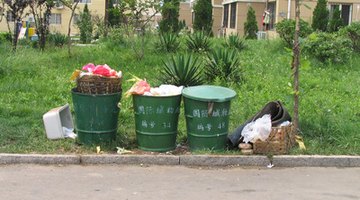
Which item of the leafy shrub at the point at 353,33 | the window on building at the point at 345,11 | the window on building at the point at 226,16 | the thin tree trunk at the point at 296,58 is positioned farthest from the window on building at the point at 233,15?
the thin tree trunk at the point at 296,58

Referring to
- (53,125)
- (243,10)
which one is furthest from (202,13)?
(53,125)

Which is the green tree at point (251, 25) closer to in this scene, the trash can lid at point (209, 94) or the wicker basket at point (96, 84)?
the trash can lid at point (209, 94)

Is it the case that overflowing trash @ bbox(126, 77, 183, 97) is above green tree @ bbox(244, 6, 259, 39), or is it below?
below

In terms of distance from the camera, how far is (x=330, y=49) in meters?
14.0

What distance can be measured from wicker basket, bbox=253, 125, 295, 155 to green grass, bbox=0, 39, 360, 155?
257mm

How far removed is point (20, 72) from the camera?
12.2 meters

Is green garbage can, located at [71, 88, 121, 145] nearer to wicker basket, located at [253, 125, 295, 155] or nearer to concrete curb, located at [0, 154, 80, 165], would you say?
concrete curb, located at [0, 154, 80, 165]

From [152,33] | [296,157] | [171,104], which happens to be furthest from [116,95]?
[152,33]

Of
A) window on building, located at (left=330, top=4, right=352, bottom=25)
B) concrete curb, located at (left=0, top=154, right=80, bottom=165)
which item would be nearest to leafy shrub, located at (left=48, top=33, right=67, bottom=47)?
concrete curb, located at (left=0, top=154, right=80, bottom=165)

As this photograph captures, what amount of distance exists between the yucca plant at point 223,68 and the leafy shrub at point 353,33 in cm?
573

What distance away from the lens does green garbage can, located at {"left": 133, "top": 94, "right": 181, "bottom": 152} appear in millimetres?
→ 6914

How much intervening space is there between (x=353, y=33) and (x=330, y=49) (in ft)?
7.80

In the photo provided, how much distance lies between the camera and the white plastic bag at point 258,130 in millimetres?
6930

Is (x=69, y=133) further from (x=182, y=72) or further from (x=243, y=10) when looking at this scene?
(x=243, y=10)
